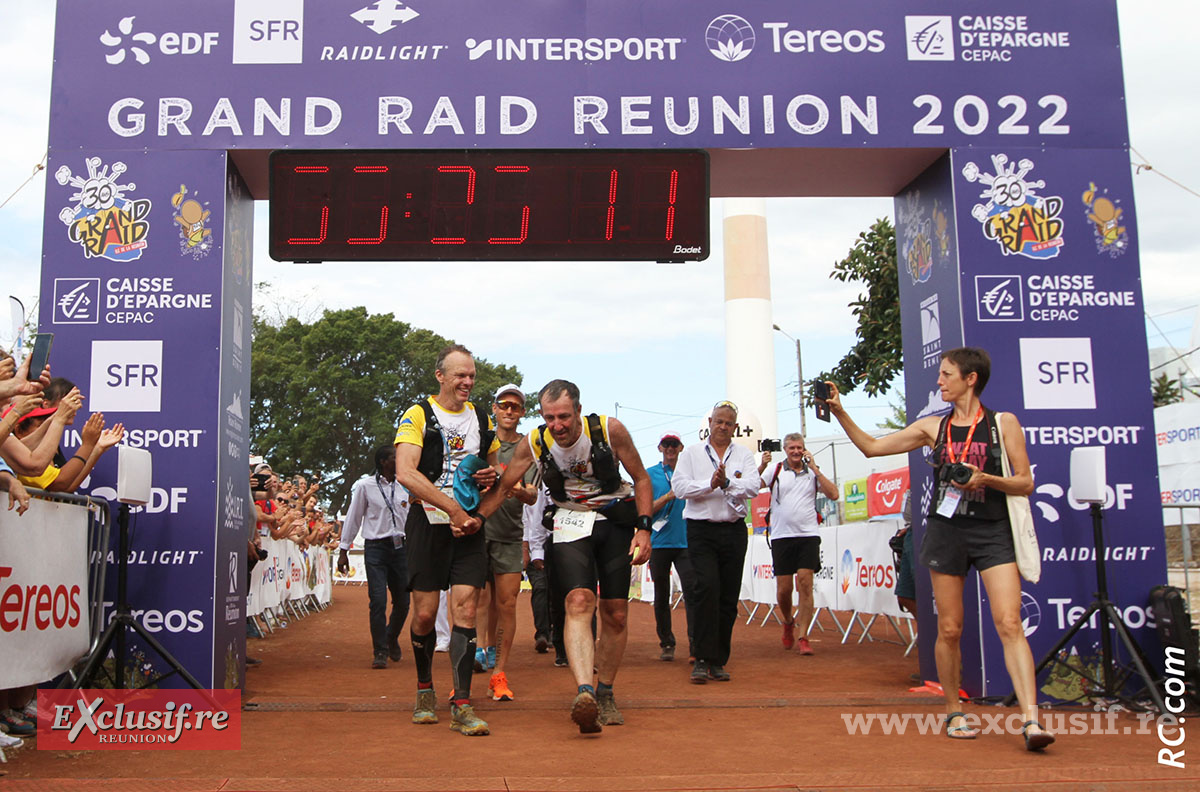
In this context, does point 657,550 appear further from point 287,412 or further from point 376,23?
point 287,412

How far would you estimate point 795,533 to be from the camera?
11.1 metres

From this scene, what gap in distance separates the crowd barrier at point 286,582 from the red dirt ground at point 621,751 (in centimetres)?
389

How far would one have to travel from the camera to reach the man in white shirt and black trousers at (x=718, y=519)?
877 cm

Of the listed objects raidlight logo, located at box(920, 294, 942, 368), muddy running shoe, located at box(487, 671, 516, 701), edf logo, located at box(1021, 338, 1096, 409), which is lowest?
muddy running shoe, located at box(487, 671, 516, 701)

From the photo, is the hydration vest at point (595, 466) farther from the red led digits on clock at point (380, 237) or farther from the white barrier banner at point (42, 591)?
the white barrier banner at point (42, 591)

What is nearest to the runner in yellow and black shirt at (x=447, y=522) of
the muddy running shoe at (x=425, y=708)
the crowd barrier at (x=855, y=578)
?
the muddy running shoe at (x=425, y=708)

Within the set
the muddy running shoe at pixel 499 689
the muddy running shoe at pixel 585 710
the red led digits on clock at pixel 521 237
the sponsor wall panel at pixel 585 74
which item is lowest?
the muddy running shoe at pixel 499 689

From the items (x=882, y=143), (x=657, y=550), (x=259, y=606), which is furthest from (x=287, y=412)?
(x=882, y=143)

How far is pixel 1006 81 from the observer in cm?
808

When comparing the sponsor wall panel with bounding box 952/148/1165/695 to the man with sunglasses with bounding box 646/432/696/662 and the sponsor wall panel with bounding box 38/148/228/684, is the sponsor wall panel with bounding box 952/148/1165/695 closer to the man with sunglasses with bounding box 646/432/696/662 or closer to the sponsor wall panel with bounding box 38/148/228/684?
the man with sunglasses with bounding box 646/432/696/662

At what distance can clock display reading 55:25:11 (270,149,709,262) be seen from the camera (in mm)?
7562

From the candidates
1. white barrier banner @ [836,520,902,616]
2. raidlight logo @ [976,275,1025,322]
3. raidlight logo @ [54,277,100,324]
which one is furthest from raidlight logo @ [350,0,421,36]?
white barrier banner @ [836,520,902,616]

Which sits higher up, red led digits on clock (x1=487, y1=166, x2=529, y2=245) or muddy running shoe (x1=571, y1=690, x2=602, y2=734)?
red led digits on clock (x1=487, y1=166, x2=529, y2=245)

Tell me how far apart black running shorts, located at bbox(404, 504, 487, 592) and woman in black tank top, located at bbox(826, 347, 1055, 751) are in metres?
2.27
